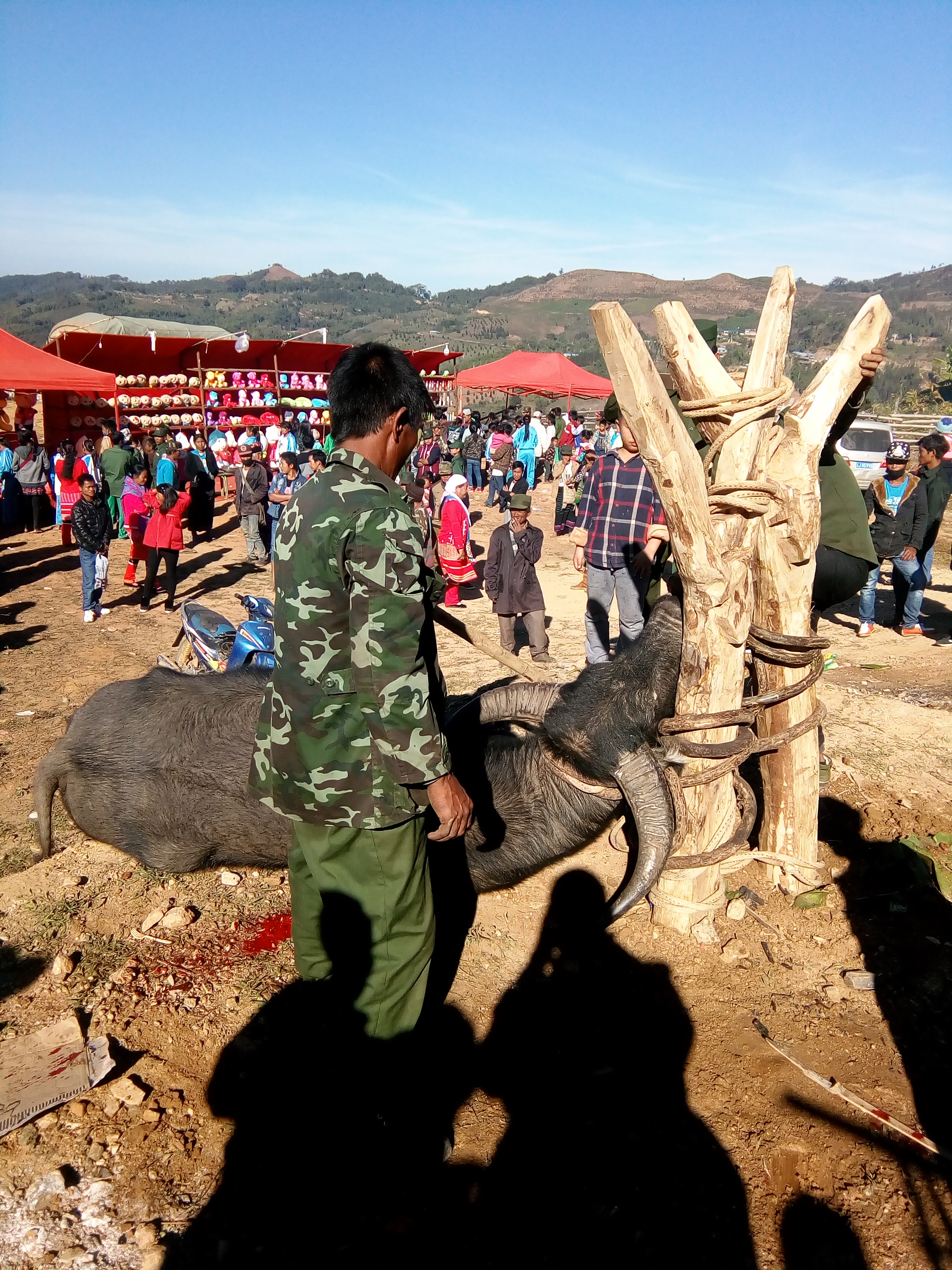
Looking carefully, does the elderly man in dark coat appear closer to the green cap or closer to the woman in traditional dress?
the woman in traditional dress

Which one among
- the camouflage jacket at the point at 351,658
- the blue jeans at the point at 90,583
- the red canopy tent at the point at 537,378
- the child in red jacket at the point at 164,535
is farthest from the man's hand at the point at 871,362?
the red canopy tent at the point at 537,378

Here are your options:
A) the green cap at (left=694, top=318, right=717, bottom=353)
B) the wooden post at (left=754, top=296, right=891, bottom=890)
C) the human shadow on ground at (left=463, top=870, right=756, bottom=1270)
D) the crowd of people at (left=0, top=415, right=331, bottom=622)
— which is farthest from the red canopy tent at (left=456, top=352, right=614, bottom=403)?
the human shadow on ground at (left=463, top=870, right=756, bottom=1270)

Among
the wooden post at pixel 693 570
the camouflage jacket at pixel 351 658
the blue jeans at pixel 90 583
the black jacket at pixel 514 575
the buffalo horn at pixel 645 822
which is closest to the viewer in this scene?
the camouflage jacket at pixel 351 658

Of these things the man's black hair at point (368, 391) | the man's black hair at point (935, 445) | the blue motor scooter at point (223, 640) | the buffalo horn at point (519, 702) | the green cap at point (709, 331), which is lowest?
the blue motor scooter at point (223, 640)

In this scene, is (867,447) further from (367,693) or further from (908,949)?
(367,693)

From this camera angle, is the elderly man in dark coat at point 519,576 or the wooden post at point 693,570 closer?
the wooden post at point 693,570

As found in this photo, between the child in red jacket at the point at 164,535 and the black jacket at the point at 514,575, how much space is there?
4.38 meters

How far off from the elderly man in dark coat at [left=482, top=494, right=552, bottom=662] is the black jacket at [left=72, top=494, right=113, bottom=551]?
4818 mm

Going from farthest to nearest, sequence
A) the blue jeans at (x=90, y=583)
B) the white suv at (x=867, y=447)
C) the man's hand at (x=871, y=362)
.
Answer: the white suv at (x=867, y=447)
the blue jeans at (x=90, y=583)
the man's hand at (x=871, y=362)

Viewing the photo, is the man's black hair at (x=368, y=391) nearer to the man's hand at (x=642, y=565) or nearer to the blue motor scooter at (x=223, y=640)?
the man's hand at (x=642, y=565)

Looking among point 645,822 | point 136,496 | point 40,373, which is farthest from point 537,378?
point 645,822

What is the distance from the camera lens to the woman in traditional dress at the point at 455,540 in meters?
9.88

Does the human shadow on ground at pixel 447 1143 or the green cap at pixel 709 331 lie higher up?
the green cap at pixel 709 331

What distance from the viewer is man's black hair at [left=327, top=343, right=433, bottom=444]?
2.44 meters
